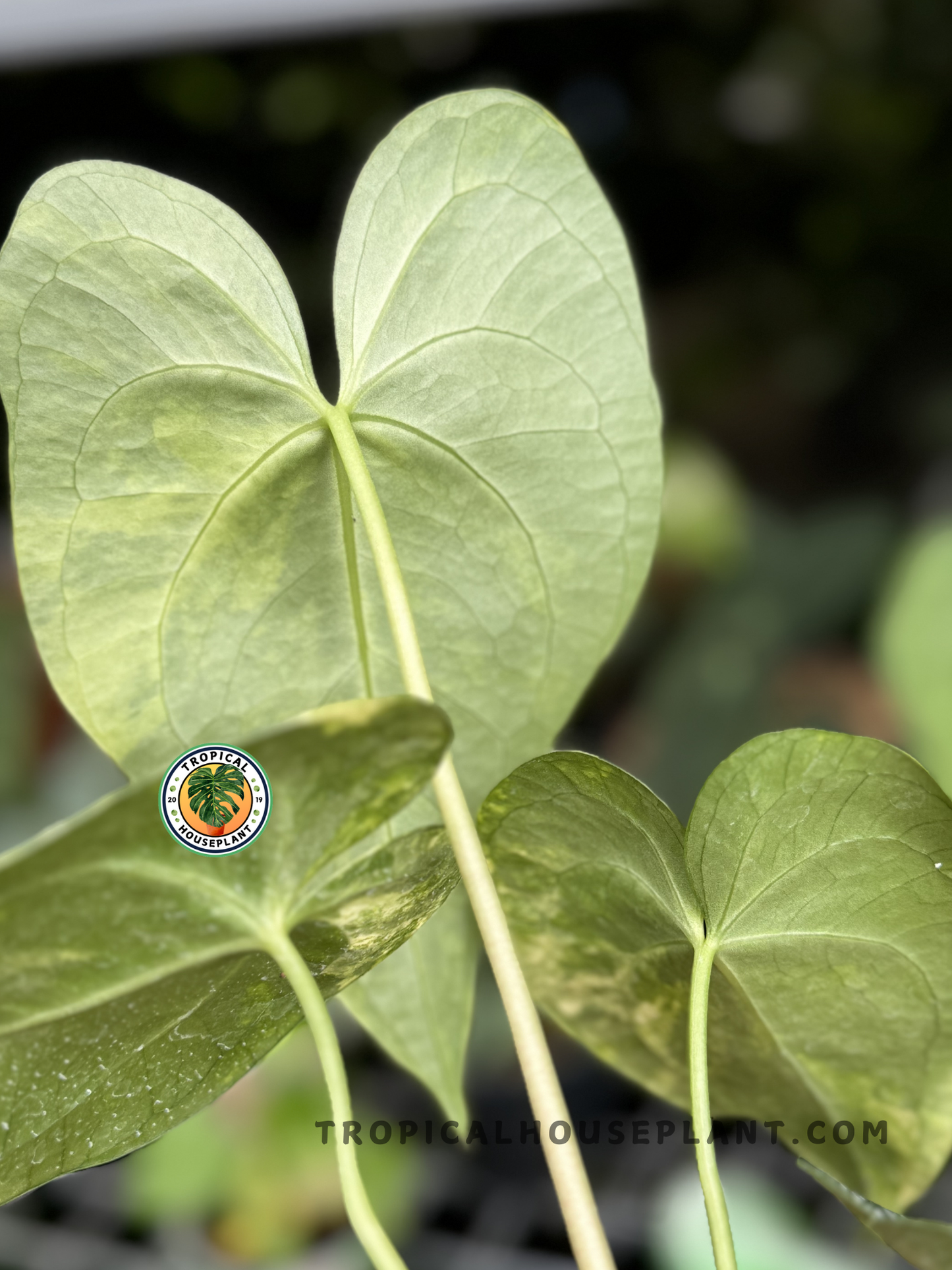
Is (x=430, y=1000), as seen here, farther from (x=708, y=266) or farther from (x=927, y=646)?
(x=708, y=266)

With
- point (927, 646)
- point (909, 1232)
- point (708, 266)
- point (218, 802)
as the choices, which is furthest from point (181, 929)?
point (708, 266)

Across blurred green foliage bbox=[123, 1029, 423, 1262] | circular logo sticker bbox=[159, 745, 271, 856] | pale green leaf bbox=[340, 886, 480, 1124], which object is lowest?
blurred green foliage bbox=[123, 1029, 423, 1262]

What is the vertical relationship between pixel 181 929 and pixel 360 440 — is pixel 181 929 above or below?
below

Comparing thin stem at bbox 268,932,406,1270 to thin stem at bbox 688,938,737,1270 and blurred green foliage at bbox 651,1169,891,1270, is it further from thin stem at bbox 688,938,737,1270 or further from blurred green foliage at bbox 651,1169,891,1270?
blurred green foliage at bbox 651,1169,891,1270

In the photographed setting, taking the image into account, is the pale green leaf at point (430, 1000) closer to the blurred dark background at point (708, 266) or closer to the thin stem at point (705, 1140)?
the thin stem at point (705, 1140)

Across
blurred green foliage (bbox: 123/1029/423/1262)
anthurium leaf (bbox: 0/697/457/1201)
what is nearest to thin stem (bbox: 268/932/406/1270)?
anthurium leaf (bbox: 0/697/457/1201)

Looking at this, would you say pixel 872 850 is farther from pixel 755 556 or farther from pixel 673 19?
pixel 673 19
